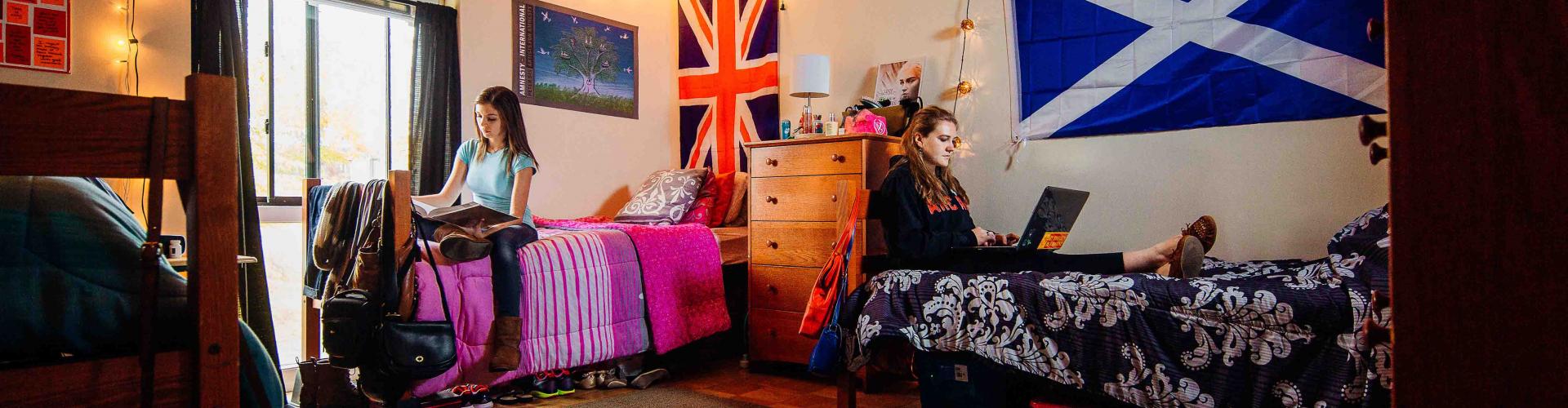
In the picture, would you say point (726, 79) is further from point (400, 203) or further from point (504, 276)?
point (400, 203)

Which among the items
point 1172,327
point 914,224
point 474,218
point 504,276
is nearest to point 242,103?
point 474,218

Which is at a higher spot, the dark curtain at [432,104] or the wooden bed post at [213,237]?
the dark curtain at [432,104]

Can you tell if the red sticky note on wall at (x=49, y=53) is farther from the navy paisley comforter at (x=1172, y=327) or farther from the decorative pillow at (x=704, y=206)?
the navy paisley comforter at (x=1172, y=327)

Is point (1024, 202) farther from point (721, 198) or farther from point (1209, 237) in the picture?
point (721, 198)

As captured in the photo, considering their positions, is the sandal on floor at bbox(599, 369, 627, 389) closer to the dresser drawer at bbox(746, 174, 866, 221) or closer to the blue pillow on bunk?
the dresser drawer at bbox(746, 174, 866, 221)

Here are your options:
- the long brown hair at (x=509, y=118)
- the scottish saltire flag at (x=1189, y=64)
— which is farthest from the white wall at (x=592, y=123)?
the scottish saltire flag at (x=1189, y=64)

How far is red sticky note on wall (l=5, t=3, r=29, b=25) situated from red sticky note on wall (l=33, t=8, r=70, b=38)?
0.08 ft

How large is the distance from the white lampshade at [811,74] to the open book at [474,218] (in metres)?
1.50

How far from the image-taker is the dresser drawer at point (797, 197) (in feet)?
10.6

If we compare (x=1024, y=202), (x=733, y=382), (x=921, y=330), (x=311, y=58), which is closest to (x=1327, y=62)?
(x=1024, y=202)

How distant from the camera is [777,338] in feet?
11.2

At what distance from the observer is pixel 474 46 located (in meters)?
3.95

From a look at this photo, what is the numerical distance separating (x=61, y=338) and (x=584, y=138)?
11.6ft

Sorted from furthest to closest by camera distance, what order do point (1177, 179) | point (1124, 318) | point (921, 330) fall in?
point (1177, 179), point (921, 330), point (1124, 318)
